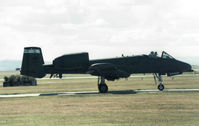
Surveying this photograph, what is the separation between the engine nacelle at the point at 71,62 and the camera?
29.7m

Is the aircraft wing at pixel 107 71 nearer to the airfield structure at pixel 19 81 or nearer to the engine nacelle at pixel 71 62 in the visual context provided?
the engine nacelle at pixel 71 62

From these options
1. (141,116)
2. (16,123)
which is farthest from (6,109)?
(141,116)

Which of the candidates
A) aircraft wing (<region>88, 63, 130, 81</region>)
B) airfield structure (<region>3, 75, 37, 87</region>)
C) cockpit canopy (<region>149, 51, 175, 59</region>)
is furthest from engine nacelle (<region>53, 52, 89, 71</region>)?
airfield structure (<region>3, 75, 37, 87</region>)

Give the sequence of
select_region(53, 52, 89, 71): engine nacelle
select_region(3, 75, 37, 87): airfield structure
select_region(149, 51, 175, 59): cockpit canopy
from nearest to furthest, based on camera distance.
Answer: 1. select_region(53, 52, 89, 71): engine nacelle
2. select_region(149, 51, 175, 59): cockpit canopy
3. select_region(3, 75, 37, 87): airfield structure

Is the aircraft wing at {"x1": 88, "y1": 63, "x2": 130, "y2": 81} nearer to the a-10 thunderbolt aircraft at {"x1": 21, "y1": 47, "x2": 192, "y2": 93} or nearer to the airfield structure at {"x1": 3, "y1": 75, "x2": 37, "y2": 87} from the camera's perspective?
the a-10 thunderbolt aircraft at {"x1": 21, "y1": 47, "x2": 192, "y2": 93}

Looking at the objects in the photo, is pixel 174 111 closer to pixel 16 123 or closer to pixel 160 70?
pixel 16 123

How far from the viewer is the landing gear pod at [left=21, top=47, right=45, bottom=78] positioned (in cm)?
3022

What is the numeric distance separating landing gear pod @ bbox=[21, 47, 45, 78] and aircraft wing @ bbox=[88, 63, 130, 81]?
4.91 m

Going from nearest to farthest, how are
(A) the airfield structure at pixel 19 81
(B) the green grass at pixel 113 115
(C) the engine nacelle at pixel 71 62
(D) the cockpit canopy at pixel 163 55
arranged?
(B) the green grass at pixel 113 115, (C) the engine nacelle at pixel 71 62, (D) the cockpit canopy at pixel 163 55, (A) the airfield structure at pixel 19 81

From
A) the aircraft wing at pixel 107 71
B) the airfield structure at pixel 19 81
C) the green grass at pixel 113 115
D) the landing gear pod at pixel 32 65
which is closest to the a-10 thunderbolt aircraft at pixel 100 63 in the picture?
the landing gear pod at pixel 32 65

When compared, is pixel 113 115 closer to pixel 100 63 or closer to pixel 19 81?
pixel 100 63

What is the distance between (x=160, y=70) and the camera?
30312mm

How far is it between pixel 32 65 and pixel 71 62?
390 cm

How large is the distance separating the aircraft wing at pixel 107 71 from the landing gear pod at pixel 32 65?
193 inches
